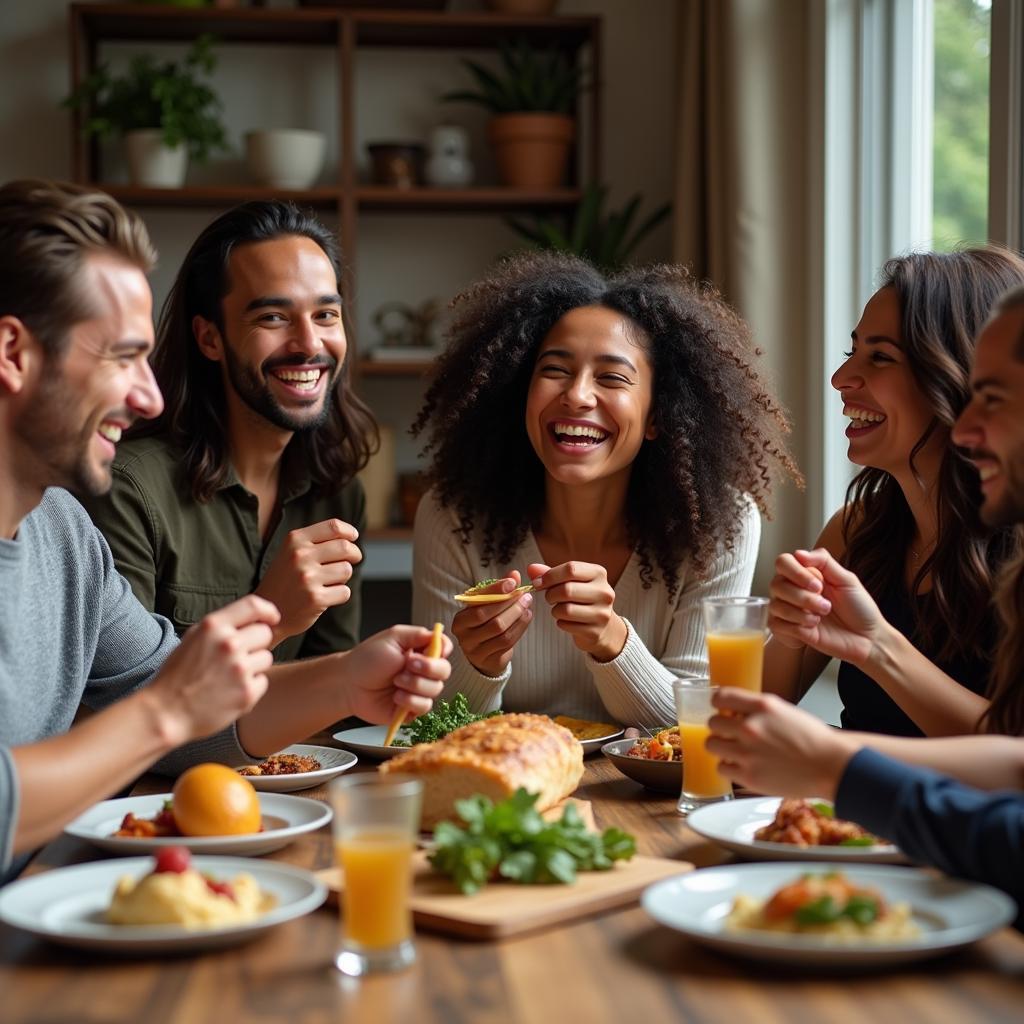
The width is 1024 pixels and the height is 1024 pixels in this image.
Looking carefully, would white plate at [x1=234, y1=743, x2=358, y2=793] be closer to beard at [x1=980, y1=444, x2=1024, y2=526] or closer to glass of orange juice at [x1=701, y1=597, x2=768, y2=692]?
glass of orange juice at [x1=701, y1=597, x2=768, y2=692]

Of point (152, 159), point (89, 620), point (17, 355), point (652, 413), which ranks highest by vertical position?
point (152, 159)

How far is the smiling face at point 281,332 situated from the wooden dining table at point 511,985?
68.3 inches

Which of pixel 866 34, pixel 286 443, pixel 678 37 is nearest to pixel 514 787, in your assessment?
pixel 286 443

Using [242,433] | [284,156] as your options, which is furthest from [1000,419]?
[284,156]

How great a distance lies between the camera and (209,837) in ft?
5.02

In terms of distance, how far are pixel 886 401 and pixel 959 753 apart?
0.96 metres

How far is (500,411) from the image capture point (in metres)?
2.88

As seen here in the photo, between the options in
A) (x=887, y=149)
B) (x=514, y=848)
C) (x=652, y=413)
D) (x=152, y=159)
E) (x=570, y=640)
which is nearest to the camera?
(x=514, y=848)

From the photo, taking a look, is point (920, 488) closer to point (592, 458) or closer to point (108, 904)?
point (592, 458)

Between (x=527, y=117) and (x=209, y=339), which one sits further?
(x=527, y=117)

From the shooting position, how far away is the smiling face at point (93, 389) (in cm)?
165

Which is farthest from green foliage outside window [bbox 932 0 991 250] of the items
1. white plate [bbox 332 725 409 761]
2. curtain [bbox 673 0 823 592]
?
white plate [bbox 332 725 409 761]

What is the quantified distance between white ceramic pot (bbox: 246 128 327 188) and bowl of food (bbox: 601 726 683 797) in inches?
123

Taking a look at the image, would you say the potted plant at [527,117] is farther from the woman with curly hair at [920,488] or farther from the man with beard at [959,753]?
the man with beard at [959,753]
